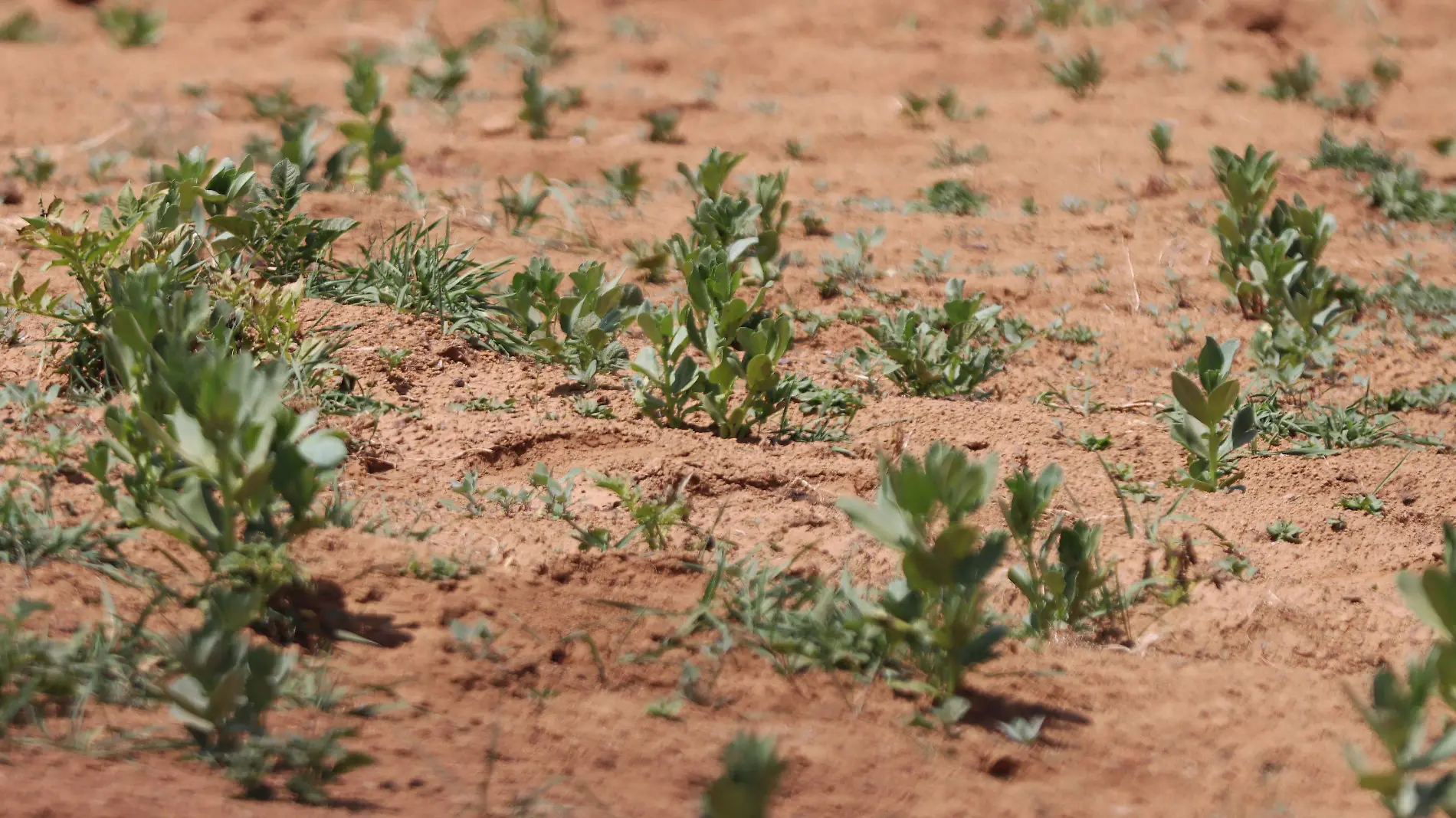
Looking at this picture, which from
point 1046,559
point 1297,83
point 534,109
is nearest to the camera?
point 1046,559

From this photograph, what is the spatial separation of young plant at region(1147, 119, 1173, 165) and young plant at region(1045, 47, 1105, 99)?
127 centimetres

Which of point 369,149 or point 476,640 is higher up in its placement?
point 369,149

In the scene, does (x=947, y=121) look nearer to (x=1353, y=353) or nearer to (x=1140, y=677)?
(x=1353, y=353)

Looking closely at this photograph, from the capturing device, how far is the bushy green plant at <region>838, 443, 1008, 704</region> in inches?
90.0

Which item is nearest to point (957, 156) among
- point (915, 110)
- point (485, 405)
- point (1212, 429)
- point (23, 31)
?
point (915, 110)

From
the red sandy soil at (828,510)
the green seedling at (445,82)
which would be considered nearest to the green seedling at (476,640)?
the red sandy soil at (828,510)

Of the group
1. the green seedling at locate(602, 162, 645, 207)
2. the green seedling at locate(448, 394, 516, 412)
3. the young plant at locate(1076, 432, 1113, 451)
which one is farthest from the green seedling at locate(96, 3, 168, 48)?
the young plant at locate(1076, 432, 1113, 451)

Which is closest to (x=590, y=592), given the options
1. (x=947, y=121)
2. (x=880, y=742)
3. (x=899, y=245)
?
(x=880, y=742)

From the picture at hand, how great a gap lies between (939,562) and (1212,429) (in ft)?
4.60

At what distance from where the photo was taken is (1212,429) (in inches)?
133

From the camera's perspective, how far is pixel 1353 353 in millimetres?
4523

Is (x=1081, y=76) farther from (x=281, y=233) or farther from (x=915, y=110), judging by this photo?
(x=281, y=233)

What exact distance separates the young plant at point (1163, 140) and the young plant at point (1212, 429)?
9.36 feet

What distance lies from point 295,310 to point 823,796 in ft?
7.14
